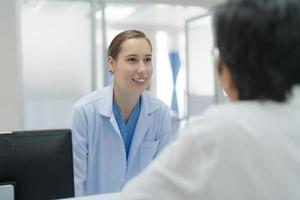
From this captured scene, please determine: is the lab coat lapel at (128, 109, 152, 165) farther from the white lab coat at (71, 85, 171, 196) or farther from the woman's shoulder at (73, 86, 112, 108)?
the woman's shoulder at (73, 86, 112, 108)

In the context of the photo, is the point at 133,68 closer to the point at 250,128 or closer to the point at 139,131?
the point at 139,131

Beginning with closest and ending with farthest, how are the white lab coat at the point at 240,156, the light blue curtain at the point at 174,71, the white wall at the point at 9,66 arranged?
the white lab coat at the point at 240,156 → the white wall at the point at 9,66 → the light blue curtain at the point at 174,71

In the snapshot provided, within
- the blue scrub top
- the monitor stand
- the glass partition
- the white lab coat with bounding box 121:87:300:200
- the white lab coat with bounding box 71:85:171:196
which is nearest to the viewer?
the white lab coat with bounding box 121:87:300:200

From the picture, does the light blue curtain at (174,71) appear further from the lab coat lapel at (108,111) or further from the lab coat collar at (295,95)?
the lab coat collar at (295,95)

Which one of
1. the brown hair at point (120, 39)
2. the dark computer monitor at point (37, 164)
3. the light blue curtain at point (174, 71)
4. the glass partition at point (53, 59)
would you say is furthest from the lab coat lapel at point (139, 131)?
the light blue curtain at point (174, 71)

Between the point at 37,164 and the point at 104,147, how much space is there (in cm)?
67

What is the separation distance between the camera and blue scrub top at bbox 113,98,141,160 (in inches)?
75.4

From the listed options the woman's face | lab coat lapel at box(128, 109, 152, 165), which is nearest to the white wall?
the woman's face

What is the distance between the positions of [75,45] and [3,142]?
2.47 m

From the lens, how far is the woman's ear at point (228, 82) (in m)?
0.71

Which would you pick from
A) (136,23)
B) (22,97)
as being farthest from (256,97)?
(136,23)

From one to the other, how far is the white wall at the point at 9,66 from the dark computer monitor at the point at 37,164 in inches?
88.7

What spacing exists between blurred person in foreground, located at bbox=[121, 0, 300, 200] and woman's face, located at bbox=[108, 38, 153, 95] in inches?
50.0

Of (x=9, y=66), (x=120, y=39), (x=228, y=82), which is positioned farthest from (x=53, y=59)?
(x=228, y=82)
